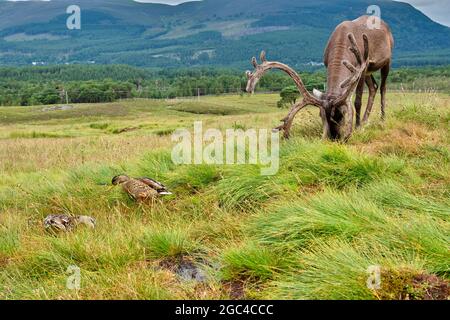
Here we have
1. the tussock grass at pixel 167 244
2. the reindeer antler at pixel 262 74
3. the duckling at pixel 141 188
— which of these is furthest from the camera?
the reindeer antler at pixel 262 74

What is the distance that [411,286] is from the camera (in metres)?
4.29

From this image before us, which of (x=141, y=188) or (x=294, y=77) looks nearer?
(x=141, y=188)

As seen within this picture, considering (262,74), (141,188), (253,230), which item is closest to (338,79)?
(262,74)

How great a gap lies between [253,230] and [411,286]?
224 centimetres

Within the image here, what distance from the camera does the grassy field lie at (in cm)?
473

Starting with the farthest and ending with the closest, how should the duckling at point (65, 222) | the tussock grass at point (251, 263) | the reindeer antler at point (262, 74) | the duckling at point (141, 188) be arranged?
1. the reindeer antler at point (262, 74)
2. the duckling at point (141, 188)
3. the duckling at point (65, 222)
4. the tussock grass at point (251, 263)

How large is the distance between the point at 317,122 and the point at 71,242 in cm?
769

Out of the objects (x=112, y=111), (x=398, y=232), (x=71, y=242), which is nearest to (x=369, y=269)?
(x=398, y=232)

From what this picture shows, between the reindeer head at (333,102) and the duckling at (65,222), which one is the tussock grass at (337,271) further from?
the reindeer head at (333,102)

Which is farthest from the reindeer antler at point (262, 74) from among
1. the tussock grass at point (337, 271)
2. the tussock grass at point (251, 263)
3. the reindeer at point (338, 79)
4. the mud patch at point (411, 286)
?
the mud patch at point (411, 286)

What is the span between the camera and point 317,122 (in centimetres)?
1263

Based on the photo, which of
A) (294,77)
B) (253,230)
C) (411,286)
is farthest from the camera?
(294,77)

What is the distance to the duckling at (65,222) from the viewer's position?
23.4 ft

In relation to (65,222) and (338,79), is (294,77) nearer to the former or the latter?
(338,79)
